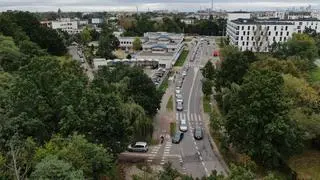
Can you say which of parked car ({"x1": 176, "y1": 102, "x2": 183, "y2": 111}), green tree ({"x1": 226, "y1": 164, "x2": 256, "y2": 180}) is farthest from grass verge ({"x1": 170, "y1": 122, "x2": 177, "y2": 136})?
green tree ({"x1": 226, "y1": 164, "x2": 256, "y2": 180})

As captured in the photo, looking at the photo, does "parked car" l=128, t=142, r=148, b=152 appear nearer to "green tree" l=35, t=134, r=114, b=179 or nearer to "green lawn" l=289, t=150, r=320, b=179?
"green tree" l=35, t=134, r=114, b=179

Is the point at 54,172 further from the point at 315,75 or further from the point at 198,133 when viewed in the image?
the point at 315,75

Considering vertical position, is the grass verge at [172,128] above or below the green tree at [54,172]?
below

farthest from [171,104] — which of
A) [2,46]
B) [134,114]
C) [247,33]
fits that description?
[247,33]

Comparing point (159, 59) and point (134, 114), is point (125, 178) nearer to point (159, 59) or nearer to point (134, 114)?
point (134, 114)

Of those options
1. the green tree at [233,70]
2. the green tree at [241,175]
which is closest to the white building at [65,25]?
the green tree at [233,70]

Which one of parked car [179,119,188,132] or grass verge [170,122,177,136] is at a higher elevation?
parked car [179,119,188,132]

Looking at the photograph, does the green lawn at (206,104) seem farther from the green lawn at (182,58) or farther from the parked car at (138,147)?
the green lawn at (182,58)
